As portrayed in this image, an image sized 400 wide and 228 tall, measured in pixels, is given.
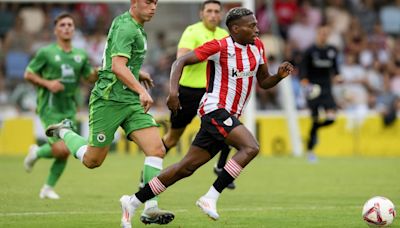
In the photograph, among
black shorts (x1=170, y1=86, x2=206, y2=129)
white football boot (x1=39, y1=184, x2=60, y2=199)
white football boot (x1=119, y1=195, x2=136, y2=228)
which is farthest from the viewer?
black shorts (x1=170, y1=86, x2=206, y2=129)

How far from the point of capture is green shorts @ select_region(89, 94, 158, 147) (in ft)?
32.9

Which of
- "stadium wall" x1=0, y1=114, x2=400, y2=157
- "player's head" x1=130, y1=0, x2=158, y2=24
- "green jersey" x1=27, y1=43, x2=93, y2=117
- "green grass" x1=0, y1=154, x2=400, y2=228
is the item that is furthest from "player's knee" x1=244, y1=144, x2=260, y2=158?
"stadium wall" x1=0, y1=114, x2=400, y2=157

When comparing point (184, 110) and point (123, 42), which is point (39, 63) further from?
point (123, 42)

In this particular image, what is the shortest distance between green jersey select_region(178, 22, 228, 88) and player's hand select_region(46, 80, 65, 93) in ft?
5.72

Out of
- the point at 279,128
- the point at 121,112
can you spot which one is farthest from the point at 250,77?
the point at 279,128

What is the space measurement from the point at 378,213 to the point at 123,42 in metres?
3.12

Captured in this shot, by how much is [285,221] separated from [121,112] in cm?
217

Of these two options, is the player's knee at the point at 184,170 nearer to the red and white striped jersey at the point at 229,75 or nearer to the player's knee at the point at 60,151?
the red and white striped jersey at the point at 229,75

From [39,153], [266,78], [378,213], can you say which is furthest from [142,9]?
[39,153]

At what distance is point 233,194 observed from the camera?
544 inches

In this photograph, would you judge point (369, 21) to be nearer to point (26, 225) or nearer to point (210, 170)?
point (210, 170)

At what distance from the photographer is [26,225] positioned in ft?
32.7

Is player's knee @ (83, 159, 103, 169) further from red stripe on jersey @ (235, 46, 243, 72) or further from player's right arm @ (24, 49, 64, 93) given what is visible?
player's right arm @ (24, 49, 64, 93)

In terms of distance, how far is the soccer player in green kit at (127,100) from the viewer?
9.80 meters
